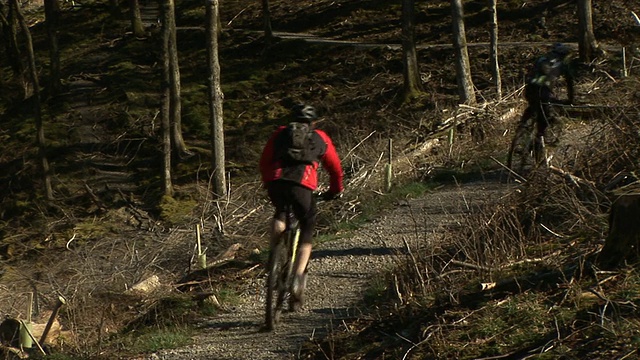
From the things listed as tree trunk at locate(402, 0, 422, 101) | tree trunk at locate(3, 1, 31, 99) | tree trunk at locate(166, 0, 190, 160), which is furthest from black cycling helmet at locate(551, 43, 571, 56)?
tree trunk at locate(3, 1, 31, 99)

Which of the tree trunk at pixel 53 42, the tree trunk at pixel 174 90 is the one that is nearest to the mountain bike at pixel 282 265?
the tree trunk at pixel 174 90

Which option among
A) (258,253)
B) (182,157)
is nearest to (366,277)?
(258,253)

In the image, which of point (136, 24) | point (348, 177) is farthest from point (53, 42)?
point (348, 177)

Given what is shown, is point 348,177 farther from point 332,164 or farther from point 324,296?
point 332,164

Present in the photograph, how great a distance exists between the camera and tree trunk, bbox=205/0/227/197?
21750 mm

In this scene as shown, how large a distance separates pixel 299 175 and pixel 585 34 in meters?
22.7

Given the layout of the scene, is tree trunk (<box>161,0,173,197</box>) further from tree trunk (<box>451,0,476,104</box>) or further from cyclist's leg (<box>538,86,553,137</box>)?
cyclist's leg (<box>538,86,553,137</box>)

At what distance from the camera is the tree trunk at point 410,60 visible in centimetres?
3170

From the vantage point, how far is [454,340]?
333 inches

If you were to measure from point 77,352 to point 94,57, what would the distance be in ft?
118

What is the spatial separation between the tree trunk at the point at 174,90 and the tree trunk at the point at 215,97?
5.68m

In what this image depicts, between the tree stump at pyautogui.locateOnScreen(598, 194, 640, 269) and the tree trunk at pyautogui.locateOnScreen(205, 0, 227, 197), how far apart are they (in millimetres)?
12677

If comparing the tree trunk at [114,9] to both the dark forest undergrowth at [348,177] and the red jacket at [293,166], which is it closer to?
the dark forest undergrowth at [348,177]

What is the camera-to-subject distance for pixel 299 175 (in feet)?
32.8
